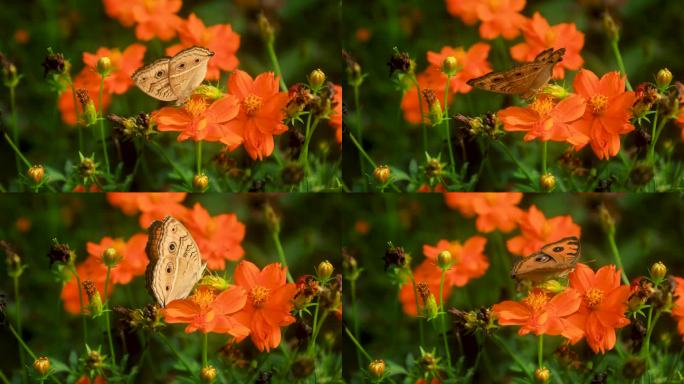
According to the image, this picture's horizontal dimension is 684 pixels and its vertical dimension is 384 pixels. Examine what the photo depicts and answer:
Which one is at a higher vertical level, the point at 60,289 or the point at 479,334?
the point at 60,289

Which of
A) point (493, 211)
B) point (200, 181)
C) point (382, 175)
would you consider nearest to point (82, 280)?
point (200, 181)

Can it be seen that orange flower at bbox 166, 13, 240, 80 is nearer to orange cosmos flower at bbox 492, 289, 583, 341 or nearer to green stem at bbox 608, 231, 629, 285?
orange cosmos flower at bbox 492, 289, 583, 341

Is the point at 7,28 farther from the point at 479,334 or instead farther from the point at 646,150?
the point at 646,150

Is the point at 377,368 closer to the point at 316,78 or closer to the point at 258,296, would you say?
the point at 258,296

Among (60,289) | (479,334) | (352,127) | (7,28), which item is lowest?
(479,334)

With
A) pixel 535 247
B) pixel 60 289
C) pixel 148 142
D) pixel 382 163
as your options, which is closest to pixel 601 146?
pixel 535 247

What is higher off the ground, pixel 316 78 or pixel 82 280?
pixel 316 78
